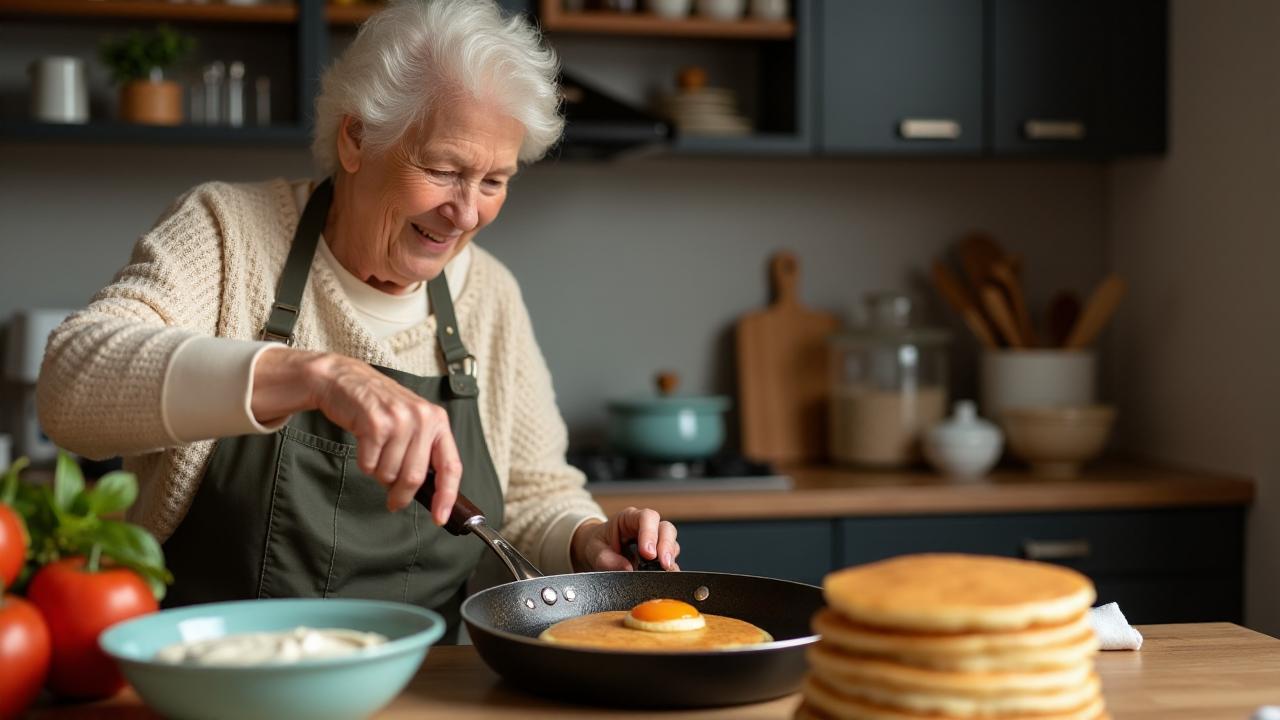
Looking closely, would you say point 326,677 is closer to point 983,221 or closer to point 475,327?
point 475,327

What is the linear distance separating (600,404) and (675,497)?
68 centimetres

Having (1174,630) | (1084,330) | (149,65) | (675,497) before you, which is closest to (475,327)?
(675,497)

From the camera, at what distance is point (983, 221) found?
3.41 meters

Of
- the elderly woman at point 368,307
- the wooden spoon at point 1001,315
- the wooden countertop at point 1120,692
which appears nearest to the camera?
the wooden countertop at point 1120,692

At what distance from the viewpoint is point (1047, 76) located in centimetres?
310

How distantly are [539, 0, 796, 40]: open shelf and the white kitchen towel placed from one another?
1.93m

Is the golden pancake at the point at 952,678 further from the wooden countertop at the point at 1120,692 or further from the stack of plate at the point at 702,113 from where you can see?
the stack of plate at the point at 702,113

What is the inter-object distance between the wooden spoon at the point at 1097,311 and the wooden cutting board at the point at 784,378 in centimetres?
57

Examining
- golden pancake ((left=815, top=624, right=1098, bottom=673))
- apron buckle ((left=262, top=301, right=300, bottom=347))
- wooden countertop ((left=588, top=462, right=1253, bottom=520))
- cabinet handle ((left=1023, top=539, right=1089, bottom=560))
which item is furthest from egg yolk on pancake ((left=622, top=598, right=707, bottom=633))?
cabinet handle ((left=1023, top=539, right=1089, bottom=560))

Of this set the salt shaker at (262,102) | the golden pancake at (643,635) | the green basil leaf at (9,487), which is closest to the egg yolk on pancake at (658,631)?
the golden pancake at (643,635)

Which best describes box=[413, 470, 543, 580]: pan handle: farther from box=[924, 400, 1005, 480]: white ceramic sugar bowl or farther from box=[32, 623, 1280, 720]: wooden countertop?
box=[924, 400, 1005, 480]: white ceramic sugar bowl

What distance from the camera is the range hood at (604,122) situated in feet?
8.93

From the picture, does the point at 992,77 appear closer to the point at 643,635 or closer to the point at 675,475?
the point at 675,475

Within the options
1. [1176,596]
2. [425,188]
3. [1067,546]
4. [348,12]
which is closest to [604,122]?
[348,12]
